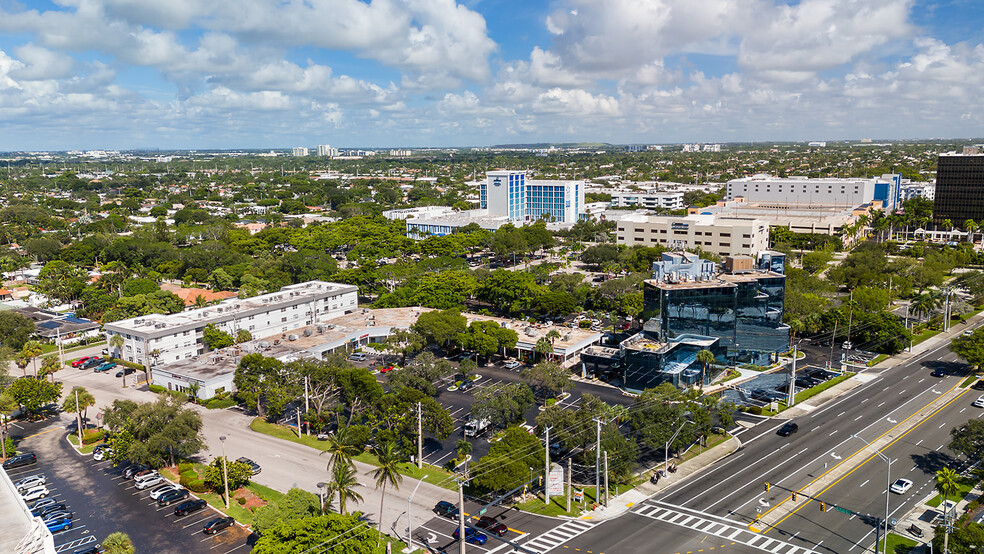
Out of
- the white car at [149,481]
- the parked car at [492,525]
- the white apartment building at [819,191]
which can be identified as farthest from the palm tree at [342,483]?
the white apartment building at [819,191]

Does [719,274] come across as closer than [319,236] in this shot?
Yes

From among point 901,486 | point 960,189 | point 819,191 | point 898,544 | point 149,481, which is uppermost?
point 960,189

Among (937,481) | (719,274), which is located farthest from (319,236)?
(937,481)

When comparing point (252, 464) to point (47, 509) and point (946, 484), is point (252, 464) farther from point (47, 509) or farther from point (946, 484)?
point (946, 484)

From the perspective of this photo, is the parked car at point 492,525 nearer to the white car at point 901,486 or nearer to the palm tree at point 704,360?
the white car at point 901,486

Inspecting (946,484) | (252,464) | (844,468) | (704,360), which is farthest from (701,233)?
(252,464)

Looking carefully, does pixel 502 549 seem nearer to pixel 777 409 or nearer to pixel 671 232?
pixel 777 409

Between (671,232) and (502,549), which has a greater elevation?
(671,232)
